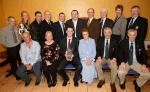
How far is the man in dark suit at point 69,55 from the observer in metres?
4.77

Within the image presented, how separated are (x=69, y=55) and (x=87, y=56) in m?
0.43

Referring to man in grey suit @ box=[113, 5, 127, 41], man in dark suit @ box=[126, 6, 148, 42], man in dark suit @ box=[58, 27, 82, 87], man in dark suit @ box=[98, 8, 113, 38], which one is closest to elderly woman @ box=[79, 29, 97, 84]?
man in dark suit @ box=[58, 27, 82, 87]

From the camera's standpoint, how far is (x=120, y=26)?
522 cm

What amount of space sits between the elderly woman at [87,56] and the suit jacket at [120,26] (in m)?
0.77

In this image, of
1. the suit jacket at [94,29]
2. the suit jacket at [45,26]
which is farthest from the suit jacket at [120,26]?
the suit jacket at [45,26]

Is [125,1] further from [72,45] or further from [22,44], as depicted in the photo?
[22,44]

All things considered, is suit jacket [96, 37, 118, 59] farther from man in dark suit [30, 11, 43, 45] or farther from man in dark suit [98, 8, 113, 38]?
man in dark suit [30, 11, 43, 45]

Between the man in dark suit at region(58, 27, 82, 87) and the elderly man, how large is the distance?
1.83 feet

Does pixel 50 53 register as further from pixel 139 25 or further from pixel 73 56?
pixel 139 25

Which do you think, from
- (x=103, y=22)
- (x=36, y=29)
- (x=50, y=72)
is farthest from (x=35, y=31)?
(x=103, y=22)

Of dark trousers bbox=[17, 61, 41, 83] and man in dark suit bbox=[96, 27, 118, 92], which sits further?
dark trousers bbox=[17, 61, 41, 83]

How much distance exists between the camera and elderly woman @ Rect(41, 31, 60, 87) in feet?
15.6

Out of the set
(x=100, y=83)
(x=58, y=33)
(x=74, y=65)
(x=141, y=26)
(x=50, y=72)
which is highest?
(x=141, y=26)

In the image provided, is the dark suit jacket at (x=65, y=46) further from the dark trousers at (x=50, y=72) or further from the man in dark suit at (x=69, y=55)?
the dark trousers at (x=50, y=72)
